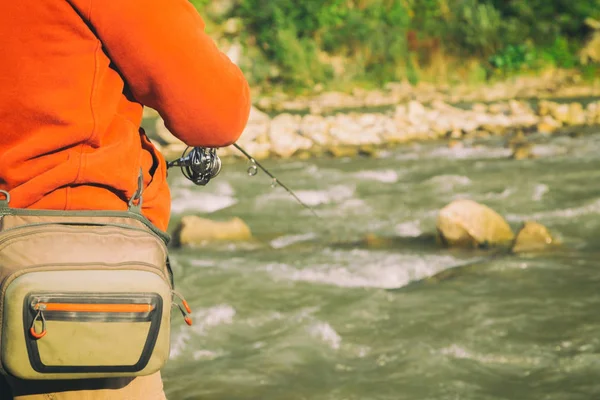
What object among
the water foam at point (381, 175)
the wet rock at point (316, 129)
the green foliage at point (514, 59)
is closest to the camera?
the water foam at point (381, 175)

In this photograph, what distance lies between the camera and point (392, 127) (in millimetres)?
14078

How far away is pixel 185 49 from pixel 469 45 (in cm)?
1910

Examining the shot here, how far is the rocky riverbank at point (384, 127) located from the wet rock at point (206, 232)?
5.03m

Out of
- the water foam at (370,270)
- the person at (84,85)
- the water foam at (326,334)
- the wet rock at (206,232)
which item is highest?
the person at (84,85)

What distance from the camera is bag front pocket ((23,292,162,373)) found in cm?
144

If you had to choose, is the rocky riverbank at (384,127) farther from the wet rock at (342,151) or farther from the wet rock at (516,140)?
the wet rock at (516,140)

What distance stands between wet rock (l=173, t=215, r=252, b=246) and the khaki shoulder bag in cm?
578

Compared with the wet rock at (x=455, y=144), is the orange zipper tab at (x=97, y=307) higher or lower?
higher

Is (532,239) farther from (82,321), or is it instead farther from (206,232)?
(82,321)

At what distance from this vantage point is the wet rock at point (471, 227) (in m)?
6.79

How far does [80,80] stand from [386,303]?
4309 millimetres

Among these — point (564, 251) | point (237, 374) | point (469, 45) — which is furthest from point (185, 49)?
point (469, 45)

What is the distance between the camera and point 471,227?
6.81m

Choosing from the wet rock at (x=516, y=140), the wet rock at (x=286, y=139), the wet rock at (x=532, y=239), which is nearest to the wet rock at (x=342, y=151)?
the wet rock at (x=286, y=139)
